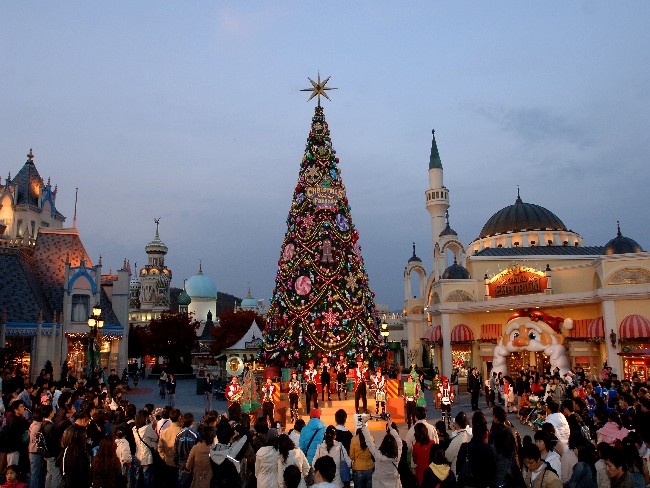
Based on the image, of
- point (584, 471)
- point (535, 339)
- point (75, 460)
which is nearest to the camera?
point (584, 471)

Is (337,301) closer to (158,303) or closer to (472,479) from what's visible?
(472,479)

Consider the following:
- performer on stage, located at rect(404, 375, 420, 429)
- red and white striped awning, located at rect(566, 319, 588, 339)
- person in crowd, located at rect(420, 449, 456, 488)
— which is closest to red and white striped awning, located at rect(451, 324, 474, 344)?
red and white striped awning, located at rect(566, 319, 588, 339)

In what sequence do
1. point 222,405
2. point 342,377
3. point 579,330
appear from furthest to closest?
point 579,330 → point 222,405 → point 342,377

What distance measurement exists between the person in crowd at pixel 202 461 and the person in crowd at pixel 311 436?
171cm

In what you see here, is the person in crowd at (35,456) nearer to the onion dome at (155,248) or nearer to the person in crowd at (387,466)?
the person in crowd at (387,466)

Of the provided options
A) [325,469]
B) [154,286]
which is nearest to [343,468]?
[325,469]

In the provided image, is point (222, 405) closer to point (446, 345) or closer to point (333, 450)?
point (446, 345)

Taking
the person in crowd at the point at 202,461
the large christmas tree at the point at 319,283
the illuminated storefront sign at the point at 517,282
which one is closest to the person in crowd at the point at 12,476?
the person in crowd at the point at 202,461

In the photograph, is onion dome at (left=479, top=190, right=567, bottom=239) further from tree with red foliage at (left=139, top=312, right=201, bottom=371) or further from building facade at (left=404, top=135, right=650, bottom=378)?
tree with red foliage at (left=139, top=312, right=201, bottom=371)

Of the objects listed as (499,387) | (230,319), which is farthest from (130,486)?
(230,319)

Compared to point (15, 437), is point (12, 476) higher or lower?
lower

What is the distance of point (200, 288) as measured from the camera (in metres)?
101

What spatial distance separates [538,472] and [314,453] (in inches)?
136

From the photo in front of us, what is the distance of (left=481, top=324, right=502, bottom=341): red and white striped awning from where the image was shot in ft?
108
